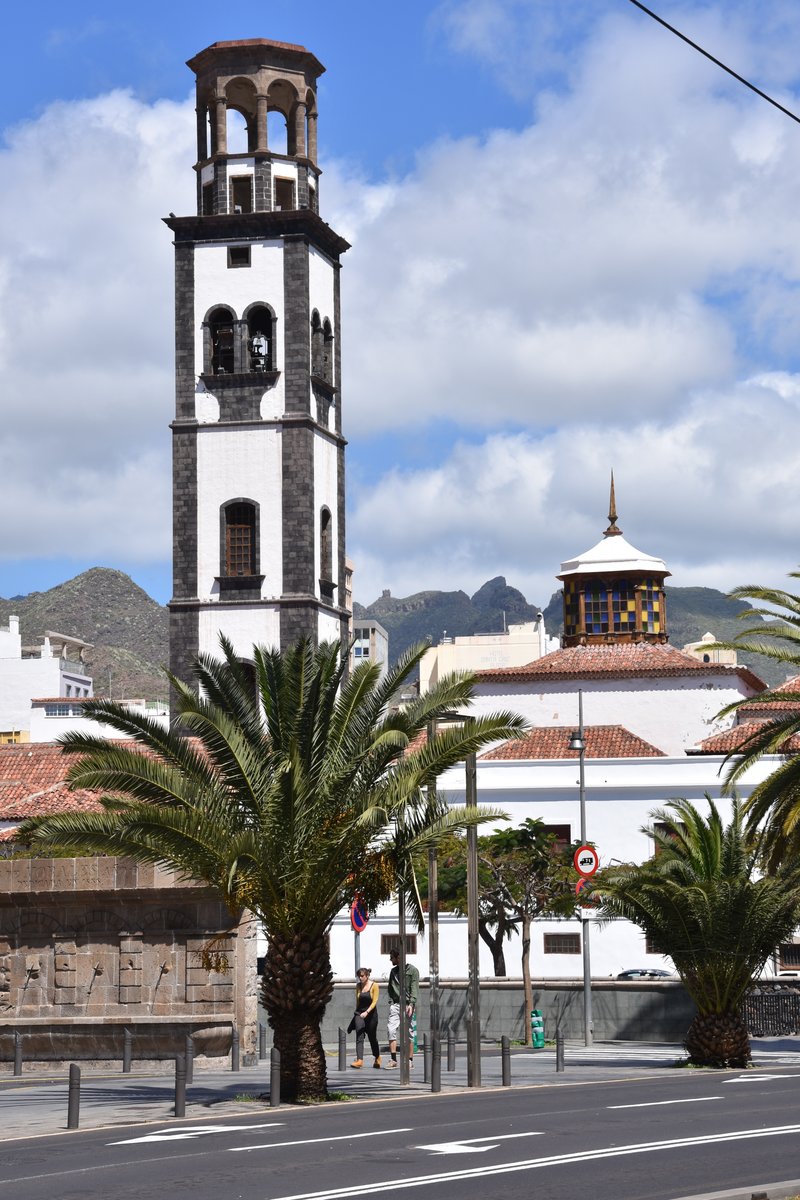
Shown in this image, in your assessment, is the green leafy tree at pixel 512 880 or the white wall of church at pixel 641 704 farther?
the white wall of church at pixel 641 704

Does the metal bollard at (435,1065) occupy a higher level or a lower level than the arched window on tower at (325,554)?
lower

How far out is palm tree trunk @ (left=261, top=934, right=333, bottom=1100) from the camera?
84.6 ft

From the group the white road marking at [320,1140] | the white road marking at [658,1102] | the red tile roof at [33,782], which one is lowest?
the white road marking at [658,1102]

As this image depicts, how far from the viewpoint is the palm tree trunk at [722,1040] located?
3159 centimetres

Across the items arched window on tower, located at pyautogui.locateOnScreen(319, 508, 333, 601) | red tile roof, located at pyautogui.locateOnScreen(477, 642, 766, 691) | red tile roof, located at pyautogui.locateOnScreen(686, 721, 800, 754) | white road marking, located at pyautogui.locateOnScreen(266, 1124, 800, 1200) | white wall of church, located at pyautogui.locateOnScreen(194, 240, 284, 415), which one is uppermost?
white wall of church, located at pyautogui.locateOnScreen(194, 240, 284, 415)

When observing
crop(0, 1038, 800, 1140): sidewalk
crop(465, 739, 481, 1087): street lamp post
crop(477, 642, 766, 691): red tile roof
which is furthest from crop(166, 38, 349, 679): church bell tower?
crop(465, 739, 481, 1087): street lamp post

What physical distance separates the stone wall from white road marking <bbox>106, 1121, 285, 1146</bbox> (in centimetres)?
1028

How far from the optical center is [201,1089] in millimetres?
28016

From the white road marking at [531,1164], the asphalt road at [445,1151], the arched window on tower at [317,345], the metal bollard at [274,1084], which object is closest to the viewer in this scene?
the white road marking at [531,1164]

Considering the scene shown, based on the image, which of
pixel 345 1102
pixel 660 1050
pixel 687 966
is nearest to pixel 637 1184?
pixel 345 1102

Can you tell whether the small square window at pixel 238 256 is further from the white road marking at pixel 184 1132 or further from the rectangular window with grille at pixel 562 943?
the white road marking at pixel 184 1132

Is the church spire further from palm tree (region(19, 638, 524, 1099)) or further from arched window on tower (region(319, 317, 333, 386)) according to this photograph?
palm tree (region(19, 638, 524, 1099))

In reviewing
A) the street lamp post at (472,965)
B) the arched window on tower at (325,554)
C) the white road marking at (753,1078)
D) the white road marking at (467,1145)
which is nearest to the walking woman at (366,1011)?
the street lamp post at (472,965)

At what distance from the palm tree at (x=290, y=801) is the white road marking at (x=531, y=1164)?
277 inches
